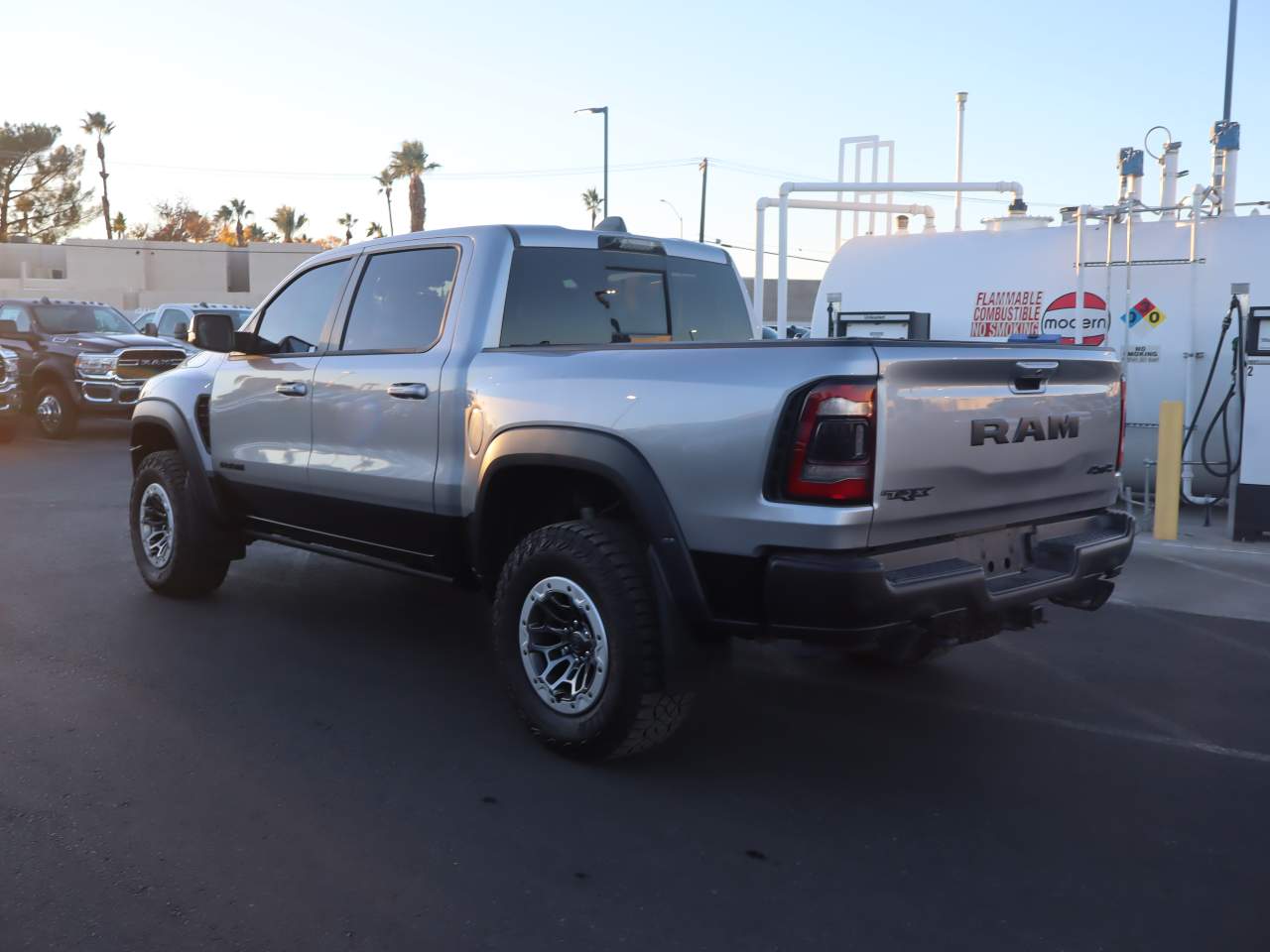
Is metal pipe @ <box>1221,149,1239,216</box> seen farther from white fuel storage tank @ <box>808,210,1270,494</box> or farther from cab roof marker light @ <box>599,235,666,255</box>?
cab roof marker light @ <box>599,235,666,255</box>

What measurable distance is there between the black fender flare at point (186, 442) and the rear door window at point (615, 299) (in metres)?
2.38

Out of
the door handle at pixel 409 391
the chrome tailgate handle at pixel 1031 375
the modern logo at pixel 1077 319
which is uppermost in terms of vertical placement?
the modern logo at pixel 1077 319

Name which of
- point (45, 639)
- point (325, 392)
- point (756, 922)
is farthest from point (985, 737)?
point (45, 639)

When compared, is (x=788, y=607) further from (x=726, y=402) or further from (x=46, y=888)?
(x=46, y=888)

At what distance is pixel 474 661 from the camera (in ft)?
18.1

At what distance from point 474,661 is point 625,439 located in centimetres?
205

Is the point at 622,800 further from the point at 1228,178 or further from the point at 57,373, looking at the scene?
the point at 57,373

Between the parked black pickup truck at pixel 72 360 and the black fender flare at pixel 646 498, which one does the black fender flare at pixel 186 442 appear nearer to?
the black fender flare at pixel 646 498

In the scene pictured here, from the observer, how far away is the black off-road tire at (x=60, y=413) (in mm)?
16016

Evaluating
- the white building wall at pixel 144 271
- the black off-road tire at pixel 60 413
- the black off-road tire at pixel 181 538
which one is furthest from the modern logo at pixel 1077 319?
the white building wall at pixel 144 271

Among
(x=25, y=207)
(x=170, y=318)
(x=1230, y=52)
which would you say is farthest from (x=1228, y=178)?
(x=25, y=207)

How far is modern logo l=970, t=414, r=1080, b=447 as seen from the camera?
3.76 m

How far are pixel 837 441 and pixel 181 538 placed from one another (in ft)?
14.1

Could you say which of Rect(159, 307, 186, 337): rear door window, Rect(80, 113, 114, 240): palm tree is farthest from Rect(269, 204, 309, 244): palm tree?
Rect(159, 307, 186, 337): rear door window
